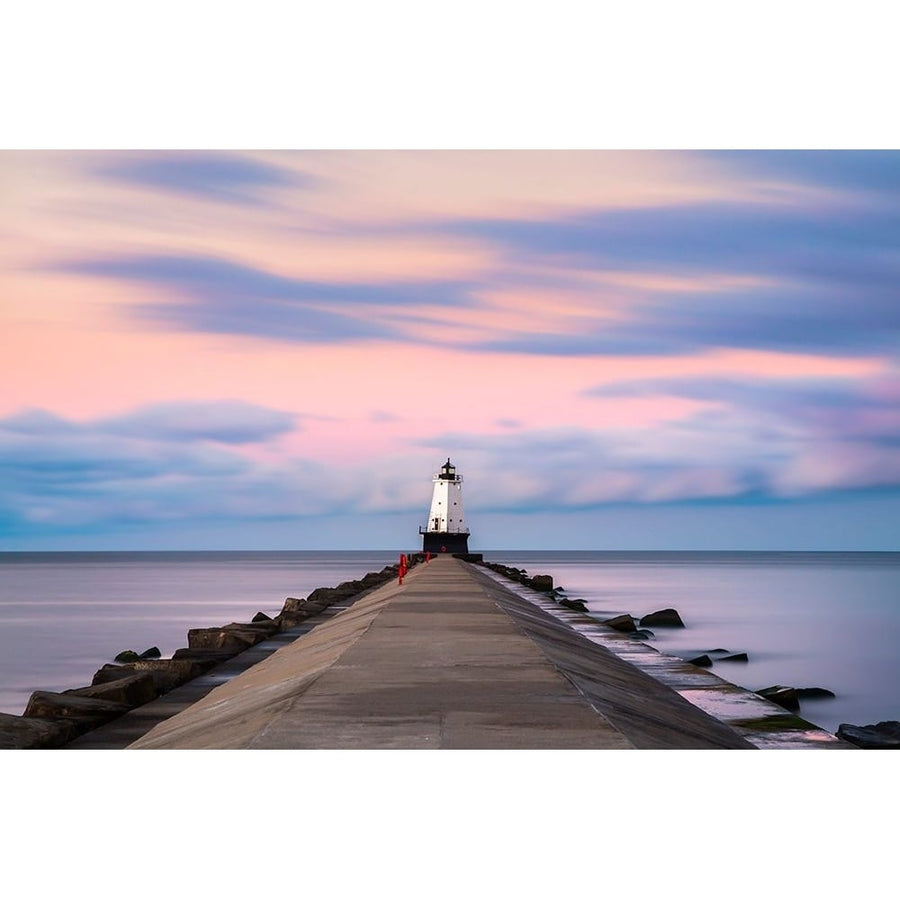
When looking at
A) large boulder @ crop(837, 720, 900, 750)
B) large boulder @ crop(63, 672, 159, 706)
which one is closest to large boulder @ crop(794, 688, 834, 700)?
large boulder @ crop(837, 720, 900, 750)

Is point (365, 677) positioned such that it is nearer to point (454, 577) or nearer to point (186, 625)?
point (454, 577)

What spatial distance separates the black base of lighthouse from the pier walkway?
46.2m

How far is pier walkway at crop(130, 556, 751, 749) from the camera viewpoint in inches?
222

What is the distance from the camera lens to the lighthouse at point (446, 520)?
57719 mm

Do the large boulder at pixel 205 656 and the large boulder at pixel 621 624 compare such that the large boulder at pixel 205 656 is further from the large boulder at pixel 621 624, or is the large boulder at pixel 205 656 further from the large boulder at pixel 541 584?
the large boulder at pixel 541 584

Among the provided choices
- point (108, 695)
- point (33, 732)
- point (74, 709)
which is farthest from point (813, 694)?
point (33, 732)

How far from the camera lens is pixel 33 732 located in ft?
25.8

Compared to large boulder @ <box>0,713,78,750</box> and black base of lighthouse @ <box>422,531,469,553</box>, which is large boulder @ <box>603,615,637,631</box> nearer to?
large boulder @ <box>0,713,78,750</box>

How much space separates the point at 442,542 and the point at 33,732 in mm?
49847

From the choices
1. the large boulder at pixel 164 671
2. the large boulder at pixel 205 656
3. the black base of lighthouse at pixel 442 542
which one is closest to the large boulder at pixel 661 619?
the large boulder at pixel 205 656

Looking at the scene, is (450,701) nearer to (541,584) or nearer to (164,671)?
(164,671)

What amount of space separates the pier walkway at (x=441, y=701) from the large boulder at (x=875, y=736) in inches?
68.0
